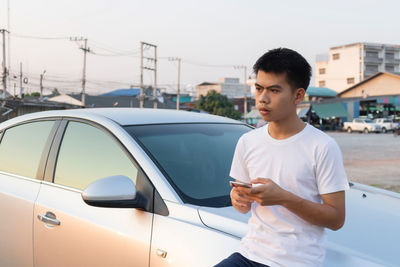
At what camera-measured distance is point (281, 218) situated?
61.5 inches

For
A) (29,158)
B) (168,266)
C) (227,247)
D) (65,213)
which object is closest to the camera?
(227,247)

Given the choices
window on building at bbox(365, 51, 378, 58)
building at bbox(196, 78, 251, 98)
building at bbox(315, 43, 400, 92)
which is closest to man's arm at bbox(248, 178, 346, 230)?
building at bbox(315, 43, 400, 92)

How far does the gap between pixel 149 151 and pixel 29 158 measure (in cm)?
122

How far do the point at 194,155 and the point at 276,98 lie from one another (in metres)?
1.21

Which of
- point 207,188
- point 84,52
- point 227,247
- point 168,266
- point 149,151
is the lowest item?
point 168,266

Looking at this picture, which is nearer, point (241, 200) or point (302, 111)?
point (241, 200)

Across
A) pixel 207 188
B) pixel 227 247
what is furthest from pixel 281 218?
pixel 207 188

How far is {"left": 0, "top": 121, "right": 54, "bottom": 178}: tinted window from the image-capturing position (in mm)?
3092

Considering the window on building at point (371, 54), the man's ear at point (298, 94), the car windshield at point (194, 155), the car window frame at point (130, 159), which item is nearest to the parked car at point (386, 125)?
the window on building at point (371, 54)

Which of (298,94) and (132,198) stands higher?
(298,94)

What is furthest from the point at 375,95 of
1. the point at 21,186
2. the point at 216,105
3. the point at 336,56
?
the point at 21,186

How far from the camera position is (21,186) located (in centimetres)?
304

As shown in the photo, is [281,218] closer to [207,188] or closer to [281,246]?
[281,246]

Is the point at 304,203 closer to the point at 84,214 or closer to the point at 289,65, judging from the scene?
the point at 289,65
